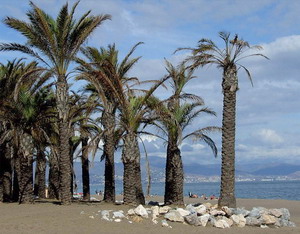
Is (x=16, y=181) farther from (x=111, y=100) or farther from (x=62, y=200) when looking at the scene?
(x=111, y=100)

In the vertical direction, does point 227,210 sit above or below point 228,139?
below

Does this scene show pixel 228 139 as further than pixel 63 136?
No

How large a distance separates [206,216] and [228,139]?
16.1 ft

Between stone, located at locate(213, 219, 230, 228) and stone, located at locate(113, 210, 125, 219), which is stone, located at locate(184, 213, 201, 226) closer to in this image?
stone, located at locate(213, 219, 230, 228)

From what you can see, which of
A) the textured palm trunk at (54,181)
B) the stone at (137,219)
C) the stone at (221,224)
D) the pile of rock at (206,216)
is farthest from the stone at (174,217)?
the textured palm trunk at (54,181)

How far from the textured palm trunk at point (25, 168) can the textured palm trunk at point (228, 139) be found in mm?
9465

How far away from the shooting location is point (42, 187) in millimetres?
33125

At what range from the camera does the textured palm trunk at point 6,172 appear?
25.6 meters

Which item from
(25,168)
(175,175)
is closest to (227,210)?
(175,175)

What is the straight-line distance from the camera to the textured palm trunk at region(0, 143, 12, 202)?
2558 cm

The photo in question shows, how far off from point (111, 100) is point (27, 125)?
4936mm

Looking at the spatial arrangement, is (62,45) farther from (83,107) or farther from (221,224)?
(221,224)

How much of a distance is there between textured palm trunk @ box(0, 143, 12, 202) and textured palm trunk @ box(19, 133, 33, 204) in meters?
3.06

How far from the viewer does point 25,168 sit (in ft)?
75.1
